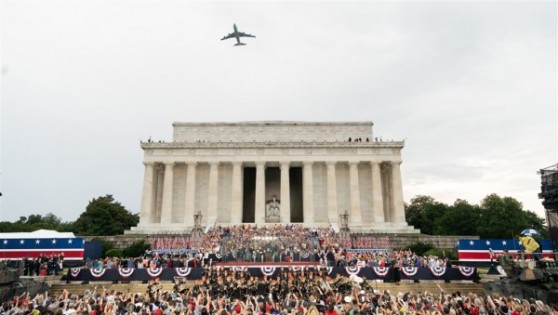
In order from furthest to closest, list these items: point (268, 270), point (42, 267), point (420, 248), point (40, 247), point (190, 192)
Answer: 1. point (190, 192)
2. point (420, 248)
3. point (40, 247)
4. point (42, 267)
5. point (268, 270)

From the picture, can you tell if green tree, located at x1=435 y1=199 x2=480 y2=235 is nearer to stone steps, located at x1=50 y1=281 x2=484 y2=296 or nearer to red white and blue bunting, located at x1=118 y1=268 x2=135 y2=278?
stone steps, located at x1=50 y1=281 x2=484 y2=296

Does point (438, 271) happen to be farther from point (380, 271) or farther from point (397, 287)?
point (380, 271)

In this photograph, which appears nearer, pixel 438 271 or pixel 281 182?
pixel 438 271

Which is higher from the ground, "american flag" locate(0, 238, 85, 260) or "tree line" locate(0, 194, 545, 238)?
"tree line" locate(0, 194, 545, 238)

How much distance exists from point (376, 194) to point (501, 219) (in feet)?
66.3

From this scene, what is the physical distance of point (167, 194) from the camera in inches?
2157

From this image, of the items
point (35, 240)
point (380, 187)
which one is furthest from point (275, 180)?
point (35, 240)

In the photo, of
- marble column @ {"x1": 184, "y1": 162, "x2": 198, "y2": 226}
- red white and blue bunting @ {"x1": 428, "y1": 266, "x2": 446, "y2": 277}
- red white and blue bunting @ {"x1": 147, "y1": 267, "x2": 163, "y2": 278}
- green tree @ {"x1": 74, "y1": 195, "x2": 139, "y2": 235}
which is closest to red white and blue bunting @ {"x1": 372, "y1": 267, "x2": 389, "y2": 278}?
red white and blue bunting @ {"x1": 428, "y1": 266, "x2": 446, "y2": 277}

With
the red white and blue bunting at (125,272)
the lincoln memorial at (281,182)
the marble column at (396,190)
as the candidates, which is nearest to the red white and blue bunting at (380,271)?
the red white and blue bunting at (125,272)

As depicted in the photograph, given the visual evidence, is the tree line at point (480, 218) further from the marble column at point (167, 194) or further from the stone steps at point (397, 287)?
the marble column at point (167, 194)

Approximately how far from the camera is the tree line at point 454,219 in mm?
56844

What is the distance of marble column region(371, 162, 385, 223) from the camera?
5383 cm

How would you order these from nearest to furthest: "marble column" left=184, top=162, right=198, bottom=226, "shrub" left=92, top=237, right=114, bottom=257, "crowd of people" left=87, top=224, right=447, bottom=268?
1. "crowd of people" left=87, top=224, right=447, bottom=268
2. "shrub" left=92, top=237, right=114, bottom=257
3. "marble column" left=184, top=162, right=198, bottom=226

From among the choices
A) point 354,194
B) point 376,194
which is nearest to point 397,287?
point 354,194
